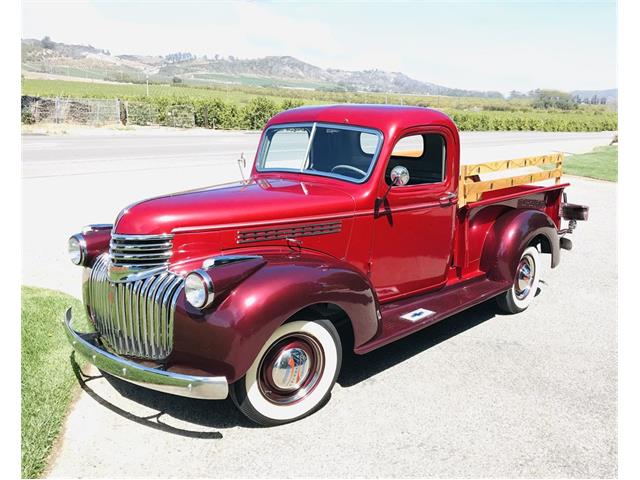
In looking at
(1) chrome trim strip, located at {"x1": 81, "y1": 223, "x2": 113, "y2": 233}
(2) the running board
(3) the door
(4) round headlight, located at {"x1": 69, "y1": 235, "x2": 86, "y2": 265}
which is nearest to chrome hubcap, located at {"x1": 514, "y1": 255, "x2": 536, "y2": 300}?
(2) the running board

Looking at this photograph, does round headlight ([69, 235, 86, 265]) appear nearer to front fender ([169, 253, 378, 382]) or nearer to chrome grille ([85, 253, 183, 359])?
chrome grille ([85, 253, 183, 359])

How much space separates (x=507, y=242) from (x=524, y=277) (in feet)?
2.07

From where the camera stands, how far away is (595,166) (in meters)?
18.9

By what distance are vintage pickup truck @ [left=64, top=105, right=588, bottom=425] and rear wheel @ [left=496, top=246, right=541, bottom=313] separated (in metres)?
0.10

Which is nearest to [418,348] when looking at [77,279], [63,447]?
[63,447]

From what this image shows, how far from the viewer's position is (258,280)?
342 centimetres

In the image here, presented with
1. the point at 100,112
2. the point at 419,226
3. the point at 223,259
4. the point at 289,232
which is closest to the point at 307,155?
the point at 289,232

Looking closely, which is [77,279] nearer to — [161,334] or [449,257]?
[161,334]

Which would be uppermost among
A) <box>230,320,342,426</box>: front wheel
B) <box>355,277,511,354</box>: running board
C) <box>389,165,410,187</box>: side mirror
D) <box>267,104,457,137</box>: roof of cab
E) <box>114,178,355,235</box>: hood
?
<box>267,104,457,137</box>: roof of cab

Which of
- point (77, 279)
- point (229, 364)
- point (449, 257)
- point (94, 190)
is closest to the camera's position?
point (229, 364)

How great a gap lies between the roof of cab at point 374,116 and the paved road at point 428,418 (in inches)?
76.1

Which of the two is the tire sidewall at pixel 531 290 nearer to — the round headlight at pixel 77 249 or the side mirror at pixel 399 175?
the side mirror at pixel 399 175

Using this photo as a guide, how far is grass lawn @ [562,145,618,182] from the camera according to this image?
16.7 metres

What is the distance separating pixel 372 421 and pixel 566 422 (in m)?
1.29
